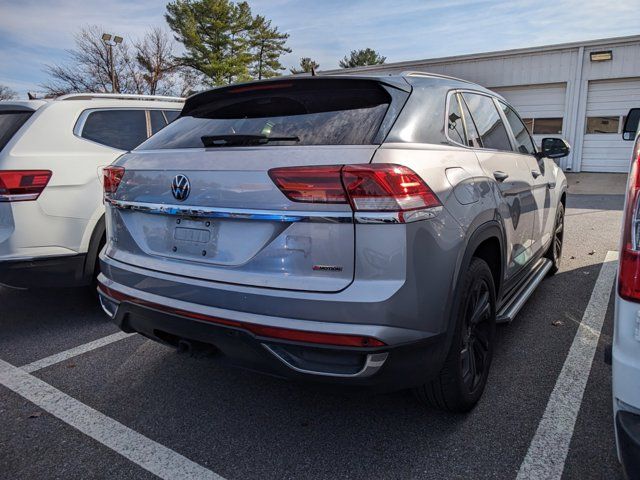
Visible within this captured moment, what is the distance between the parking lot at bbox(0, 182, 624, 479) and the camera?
2188mm

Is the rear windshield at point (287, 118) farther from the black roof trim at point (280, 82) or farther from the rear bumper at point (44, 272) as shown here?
the rear bumper at point (44, 272)

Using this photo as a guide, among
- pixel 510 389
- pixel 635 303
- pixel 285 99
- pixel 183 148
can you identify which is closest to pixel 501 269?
pixel 510 389

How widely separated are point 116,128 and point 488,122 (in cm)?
325

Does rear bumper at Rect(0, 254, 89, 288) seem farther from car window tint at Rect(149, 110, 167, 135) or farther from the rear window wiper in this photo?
the rear window wiper

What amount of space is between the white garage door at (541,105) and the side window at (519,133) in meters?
13.4

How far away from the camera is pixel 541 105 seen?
1653 cm

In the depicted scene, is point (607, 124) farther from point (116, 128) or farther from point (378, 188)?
point (378, 188)

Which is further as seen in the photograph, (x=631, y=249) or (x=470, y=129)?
(x=470, y=129)

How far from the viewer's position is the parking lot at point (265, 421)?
2188 mm

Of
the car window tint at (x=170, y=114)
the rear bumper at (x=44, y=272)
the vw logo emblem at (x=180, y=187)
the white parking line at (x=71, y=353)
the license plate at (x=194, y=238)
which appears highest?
the car window tint at (x=170, y=114)

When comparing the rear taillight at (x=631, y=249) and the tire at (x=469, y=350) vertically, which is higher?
the rear taillight at (x=631, y=249)

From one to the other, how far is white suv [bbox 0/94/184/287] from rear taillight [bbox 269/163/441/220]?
2488 mm

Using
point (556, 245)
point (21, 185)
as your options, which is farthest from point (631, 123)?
point (21, 185)

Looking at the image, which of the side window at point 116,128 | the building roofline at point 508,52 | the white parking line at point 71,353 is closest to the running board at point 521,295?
the white parking line at point 71,353
